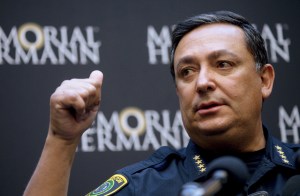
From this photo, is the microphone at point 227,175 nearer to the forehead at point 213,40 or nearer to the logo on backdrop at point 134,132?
the forehead at point 213,40


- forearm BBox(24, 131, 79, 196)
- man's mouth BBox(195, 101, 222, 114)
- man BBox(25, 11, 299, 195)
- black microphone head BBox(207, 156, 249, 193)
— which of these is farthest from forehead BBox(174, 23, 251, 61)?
black microphone head BBox(207, 156, 249, 193)

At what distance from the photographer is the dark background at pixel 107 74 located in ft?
7.52

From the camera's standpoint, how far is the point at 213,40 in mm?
1890

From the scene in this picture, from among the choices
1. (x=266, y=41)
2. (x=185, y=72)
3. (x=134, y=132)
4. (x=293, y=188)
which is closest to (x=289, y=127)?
(x=266, y=41)

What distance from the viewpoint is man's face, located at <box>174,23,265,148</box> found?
1.75 m

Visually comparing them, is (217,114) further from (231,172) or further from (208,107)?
(231,172)

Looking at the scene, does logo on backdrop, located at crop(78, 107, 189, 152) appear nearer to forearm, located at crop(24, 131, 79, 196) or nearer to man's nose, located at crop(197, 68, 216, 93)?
man's nose, located at crop(197, 68, 216, 93)

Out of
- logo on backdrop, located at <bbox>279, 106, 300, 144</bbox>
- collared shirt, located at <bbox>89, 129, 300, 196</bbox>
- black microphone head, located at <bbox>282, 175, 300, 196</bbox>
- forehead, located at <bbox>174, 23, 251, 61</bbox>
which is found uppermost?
forehead, located at <bbox>174, 23, 251, 61</bbox>

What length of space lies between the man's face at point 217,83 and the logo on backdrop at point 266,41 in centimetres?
50

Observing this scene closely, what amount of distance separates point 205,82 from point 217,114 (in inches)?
4.3

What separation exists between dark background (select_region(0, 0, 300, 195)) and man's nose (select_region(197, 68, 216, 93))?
0.65 metres

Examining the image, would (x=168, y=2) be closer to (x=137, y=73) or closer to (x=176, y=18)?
(x=176, y=18)

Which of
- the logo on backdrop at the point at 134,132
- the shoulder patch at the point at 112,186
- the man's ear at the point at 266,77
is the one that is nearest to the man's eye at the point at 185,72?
the man's ear at the point at 266,77

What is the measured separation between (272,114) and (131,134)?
0.65 meters
